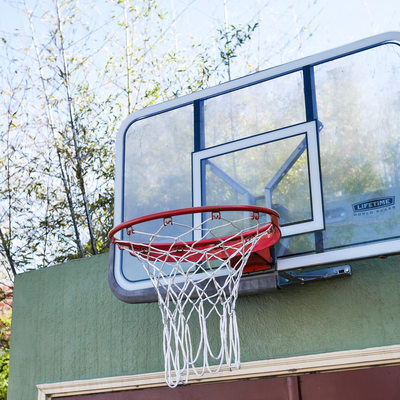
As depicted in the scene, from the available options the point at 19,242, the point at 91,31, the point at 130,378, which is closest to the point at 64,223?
the point at 19,242

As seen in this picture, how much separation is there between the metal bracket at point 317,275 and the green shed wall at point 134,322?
102mm

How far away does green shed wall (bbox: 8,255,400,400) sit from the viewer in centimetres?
360

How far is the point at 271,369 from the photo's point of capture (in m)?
3.76

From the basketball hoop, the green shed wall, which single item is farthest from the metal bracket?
the basketball hoop

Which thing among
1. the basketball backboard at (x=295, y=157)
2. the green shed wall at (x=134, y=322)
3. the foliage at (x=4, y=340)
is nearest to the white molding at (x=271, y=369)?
the green shed wall at (x=134, y=322)

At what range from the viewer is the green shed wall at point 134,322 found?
3.60m

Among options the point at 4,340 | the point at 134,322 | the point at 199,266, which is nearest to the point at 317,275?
the point at 199,266

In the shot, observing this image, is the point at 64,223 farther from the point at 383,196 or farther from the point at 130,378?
the point at 383,196

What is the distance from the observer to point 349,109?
3428mm

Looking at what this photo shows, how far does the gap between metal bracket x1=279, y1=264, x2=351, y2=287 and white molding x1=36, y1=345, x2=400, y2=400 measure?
1.36 ft

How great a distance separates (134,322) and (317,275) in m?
1.35

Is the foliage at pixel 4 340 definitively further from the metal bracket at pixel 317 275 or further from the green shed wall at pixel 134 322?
the metal bracket at pixel 317 275

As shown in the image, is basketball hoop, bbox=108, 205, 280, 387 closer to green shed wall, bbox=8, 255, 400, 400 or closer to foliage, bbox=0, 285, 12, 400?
green shed wall, bbox=8, 255, 400, 400

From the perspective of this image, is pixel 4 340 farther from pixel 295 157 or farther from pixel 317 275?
pixel 295 157
